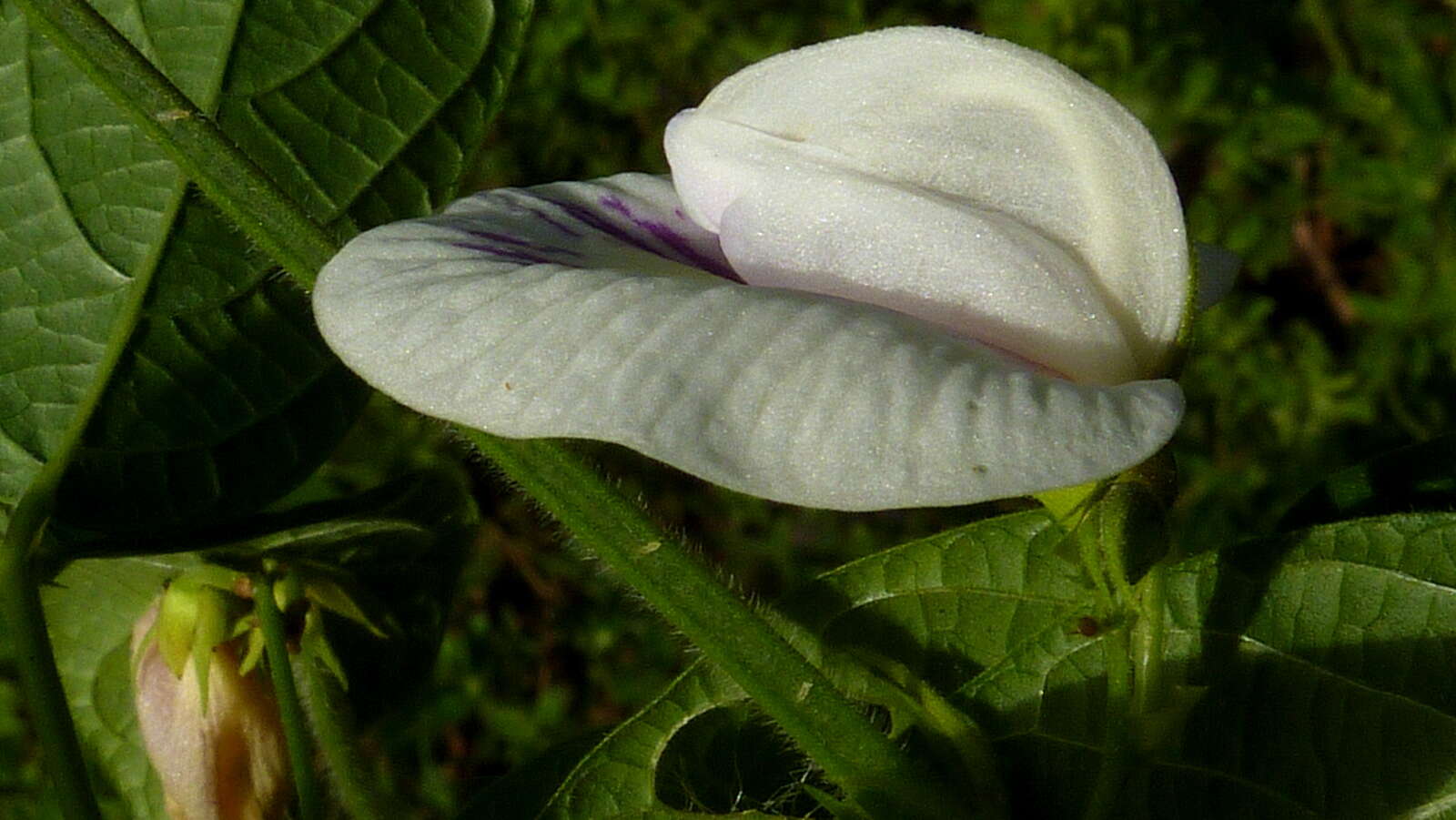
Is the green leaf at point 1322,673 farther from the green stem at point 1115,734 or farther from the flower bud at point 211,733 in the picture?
the flower bud at point 211,733

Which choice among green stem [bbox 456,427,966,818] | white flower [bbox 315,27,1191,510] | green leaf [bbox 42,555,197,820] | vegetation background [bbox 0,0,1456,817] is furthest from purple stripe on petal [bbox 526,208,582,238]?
vegetation background [bbox 0,0,1456,817]

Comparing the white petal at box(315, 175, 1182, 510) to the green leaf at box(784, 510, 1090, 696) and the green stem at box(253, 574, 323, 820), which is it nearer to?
the green leaf at box(784, 510, 1090, 696)

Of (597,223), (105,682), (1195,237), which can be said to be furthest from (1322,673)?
(1195,237)

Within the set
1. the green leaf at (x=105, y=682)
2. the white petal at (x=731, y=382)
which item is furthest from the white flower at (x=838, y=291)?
the green leaf at (x=105, y=682)

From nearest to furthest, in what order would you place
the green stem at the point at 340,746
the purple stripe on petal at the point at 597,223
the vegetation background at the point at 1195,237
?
the purple stripe on petal at the point at 597,223, the green stem at the point at 340,746, the vegetation background at the point at 1195,237

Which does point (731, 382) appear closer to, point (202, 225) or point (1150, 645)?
point (1150, 645)

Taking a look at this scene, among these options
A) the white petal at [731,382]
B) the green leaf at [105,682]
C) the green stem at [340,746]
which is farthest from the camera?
the green leaf at [105,682]

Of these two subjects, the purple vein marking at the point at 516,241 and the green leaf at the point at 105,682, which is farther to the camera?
the green leaf at the point at 105,682
